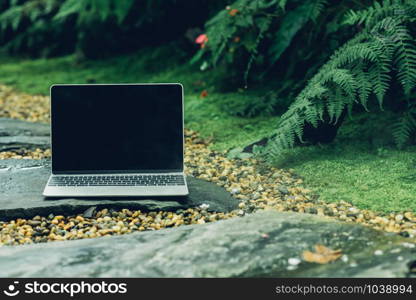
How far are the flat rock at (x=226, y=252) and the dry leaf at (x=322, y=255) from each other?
3cm

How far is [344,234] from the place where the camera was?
256 cm

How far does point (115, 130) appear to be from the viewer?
333cm

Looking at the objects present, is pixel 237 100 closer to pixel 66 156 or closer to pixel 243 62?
pixel 243 62

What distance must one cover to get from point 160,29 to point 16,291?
521 cm

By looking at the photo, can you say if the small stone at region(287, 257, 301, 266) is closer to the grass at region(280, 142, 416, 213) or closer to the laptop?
the grass at region(280, 142, 416, 213)

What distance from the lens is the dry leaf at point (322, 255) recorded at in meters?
2.35

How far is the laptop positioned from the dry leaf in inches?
41.1

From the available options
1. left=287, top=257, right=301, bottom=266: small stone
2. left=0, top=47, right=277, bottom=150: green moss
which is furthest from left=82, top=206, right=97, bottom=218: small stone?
left=0, top=47, right=277, bottom=150: green moss

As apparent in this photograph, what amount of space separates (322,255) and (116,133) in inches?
55.0

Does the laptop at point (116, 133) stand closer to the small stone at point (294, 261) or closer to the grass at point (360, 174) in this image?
the grass at point (360, 174)

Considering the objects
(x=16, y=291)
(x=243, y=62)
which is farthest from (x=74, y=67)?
(x=16, y=291)

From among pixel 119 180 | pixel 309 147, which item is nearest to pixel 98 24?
pixel 309 147

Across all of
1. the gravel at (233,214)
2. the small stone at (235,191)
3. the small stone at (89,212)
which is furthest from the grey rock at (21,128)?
the small stone at (235,191)

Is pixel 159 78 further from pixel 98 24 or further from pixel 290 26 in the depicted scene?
pixel 290 26
